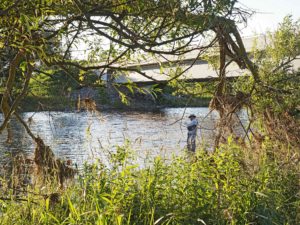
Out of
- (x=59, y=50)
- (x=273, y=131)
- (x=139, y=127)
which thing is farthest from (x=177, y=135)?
Result: (x=59, y=50)

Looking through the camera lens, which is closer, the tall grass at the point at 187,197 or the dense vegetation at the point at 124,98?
the dense vegetation at the point at 124,98

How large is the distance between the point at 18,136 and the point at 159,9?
18.2m

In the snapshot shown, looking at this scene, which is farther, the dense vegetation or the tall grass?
the tall grass

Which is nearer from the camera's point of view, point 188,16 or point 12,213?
point 188,16

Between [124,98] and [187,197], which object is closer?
[124,98]

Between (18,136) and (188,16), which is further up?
(188,16)

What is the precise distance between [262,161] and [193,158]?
37.1 inches

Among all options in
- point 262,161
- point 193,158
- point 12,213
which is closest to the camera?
point 12,213

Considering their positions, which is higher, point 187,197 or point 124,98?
point 124,98

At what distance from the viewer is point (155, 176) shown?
3.86 meters

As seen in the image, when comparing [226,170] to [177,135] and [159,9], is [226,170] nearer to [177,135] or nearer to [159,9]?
[159,9]

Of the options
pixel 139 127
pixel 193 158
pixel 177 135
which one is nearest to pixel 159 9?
pixel 193 158

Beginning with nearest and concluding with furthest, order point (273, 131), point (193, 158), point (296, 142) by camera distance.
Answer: point (193, 158) < point (296, 142) < point (273, 131)

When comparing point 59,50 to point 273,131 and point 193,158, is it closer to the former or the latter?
point 193,158
